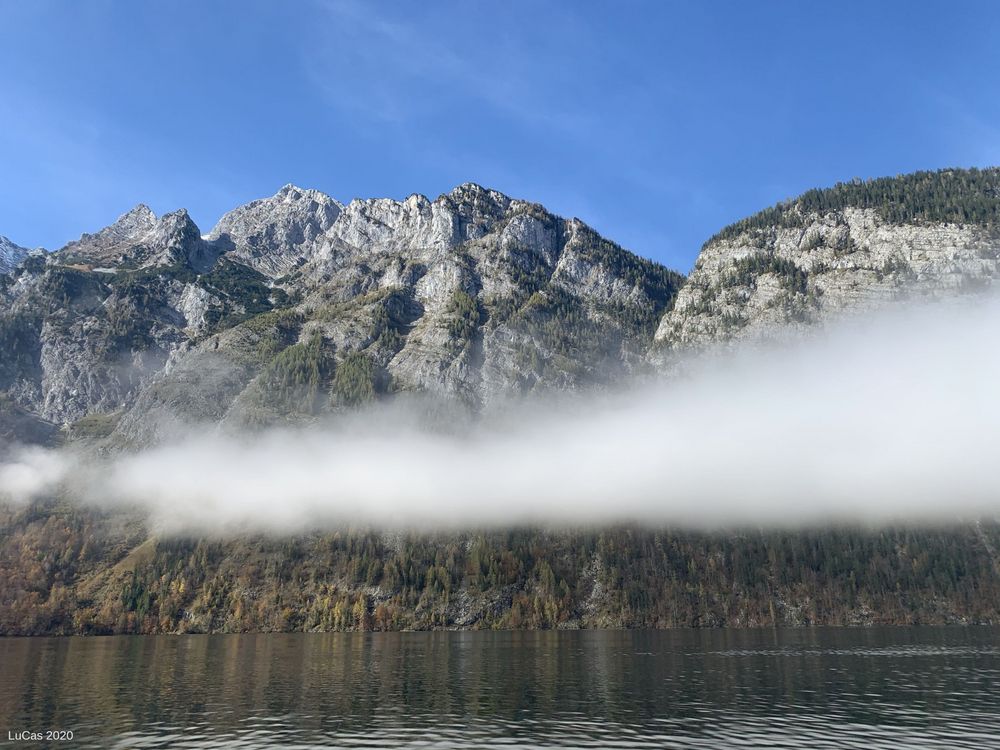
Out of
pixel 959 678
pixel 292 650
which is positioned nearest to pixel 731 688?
pixel 959 678

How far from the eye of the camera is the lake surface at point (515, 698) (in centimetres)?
6197

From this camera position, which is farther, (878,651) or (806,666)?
(878,651)

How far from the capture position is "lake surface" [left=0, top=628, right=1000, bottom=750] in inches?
2440

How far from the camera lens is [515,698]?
84.2 metres

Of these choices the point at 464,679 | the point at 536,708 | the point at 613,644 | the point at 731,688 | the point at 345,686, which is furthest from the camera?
the point at 613,644

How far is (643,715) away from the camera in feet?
235

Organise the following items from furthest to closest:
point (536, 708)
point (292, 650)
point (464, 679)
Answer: point (292, 650)
point (464, 679)
point (536, 708)

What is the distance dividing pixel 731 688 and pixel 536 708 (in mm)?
30017

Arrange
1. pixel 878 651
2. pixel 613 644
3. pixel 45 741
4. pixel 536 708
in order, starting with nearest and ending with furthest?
1. pixel 45 741
2. pixel 536 708
3. pixel 878 651
4. pixel 613 644

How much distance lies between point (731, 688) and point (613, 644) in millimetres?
85272

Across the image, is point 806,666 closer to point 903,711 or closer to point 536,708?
point 903,711

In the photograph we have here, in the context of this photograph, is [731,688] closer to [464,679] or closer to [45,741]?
[464,679]

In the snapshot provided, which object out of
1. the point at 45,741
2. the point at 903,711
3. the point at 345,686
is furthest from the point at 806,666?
the point at 45,741

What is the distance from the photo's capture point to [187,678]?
105250 mm
